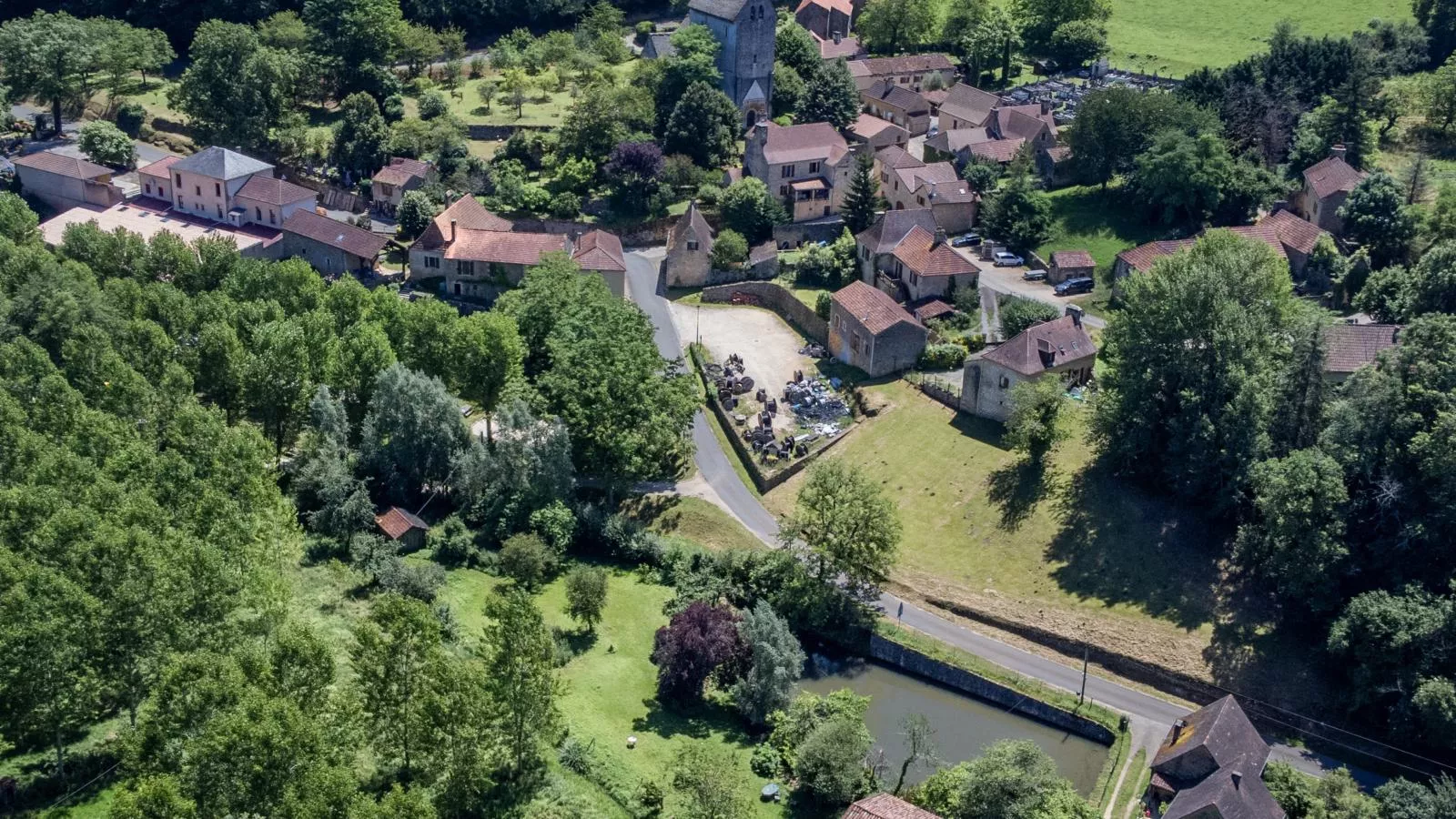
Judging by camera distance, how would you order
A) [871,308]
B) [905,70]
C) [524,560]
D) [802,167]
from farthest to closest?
[905,70]
[802,167]
[871,308]
[524,560]

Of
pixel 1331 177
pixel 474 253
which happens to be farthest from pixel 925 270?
pixel 474 253

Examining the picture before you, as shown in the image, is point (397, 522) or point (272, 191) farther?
point (272, 191)

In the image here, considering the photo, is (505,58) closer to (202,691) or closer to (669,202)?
(669,202)

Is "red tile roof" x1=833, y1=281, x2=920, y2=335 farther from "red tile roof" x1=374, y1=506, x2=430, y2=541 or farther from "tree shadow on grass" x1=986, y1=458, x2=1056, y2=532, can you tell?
"red tile roof" x1=374, y1=506, x2=430, y2=541

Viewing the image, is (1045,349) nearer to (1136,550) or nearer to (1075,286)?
(1136,550)

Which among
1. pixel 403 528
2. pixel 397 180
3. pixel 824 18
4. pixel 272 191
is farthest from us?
pixel 824 18

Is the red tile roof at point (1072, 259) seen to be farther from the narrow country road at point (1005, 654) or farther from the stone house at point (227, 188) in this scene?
the stone house at point (227, 188)

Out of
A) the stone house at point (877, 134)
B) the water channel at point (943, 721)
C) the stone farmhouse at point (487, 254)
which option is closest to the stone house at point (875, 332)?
the stone farmhouse at point (487, 254)
